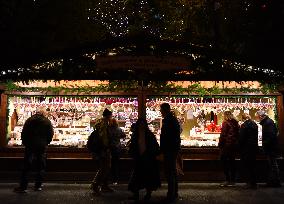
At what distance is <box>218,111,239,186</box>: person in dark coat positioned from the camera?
1009 cm

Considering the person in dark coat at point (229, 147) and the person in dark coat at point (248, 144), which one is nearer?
the person in dark coat at point (248, 144)

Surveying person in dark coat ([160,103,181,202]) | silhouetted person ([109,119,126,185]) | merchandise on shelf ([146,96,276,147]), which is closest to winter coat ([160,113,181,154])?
person in dark coat ([160,103,181,202])

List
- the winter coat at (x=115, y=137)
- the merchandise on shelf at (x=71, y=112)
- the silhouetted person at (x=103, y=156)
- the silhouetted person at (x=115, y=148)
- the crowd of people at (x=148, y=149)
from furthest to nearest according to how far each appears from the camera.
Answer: the merchandise on shelf at (x=71, y=112), the silhouetted person at (x=115, y=148), the winter coat at (x=115, y=137), the silhouetted person at (x=103, y=156), the crowd of people at (x=148, y=149)

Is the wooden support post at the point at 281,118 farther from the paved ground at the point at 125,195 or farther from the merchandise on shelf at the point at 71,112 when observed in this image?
the merchandise on shelf at the point at 71,112

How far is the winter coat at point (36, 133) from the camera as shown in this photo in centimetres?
920

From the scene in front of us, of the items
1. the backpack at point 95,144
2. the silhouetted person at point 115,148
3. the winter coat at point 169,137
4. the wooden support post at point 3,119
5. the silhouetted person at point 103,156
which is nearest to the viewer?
the winter coat at point 169,137

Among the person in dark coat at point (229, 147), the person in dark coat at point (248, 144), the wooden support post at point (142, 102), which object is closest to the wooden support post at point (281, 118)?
the person in dark coat at point (248, 144)

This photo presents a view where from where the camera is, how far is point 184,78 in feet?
33.2

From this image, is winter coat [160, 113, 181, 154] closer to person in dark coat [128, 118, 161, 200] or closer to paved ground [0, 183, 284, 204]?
person in dark coat [128, 118, 161, 200]

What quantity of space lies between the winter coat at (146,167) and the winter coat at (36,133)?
2.24 metres

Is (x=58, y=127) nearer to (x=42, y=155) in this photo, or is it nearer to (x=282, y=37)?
(x=42, y=155)

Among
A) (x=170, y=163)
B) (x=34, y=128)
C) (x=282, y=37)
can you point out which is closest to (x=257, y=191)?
(x=170, y=163)

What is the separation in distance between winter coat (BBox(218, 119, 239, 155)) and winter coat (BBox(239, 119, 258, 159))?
175mm

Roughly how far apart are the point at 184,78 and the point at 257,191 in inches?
125
